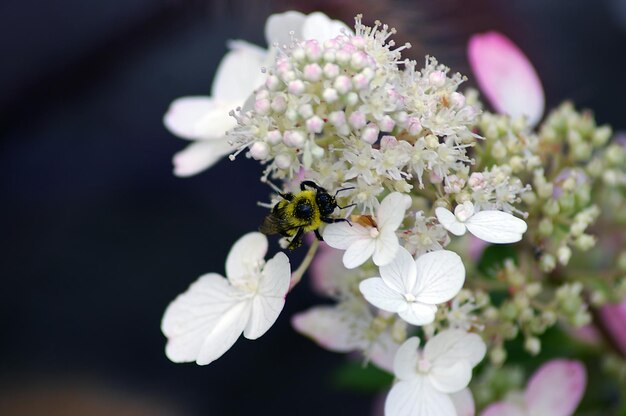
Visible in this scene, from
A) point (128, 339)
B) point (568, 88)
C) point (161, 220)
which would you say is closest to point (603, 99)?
point (568, 88)

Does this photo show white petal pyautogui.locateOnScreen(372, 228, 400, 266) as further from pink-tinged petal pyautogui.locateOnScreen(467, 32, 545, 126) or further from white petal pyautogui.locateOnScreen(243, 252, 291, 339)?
pink-tinged petal pyautogui.locateOnScreen(467, 32, 545, 126)

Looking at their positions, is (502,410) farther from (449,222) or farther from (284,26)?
(284,26)

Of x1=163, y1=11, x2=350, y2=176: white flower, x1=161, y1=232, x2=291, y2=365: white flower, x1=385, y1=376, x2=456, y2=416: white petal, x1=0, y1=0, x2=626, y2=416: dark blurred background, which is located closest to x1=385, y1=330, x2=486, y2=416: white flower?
x1=385, y1=376, x2=456, y2=416: white petal

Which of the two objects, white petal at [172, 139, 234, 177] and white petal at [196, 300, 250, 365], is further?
white petal at [172, 139, 234, 177]

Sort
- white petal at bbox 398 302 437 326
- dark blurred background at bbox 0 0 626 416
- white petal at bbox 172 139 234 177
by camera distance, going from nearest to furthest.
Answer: white petal at bbox 398 302 437 326, white petal at bbox 172 139 234 177, dark blurred background at bbox 0 0 626 416

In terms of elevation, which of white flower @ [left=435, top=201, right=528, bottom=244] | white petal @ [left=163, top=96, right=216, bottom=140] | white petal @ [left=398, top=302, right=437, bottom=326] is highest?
white petal @ [left=163, top=96, right=216, bottom=140]

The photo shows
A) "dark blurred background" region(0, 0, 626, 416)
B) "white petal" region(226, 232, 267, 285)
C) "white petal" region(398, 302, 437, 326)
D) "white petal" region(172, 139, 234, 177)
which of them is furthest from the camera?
"dark blurred background" region(0, 0, 626, 416)

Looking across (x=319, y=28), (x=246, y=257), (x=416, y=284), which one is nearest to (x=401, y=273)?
(x=416, y=284)

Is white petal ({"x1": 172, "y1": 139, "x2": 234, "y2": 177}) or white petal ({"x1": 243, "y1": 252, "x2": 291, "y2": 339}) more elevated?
white petal ({"x1": 172, "y1": 139, "x2": 234, "y2": 177})
